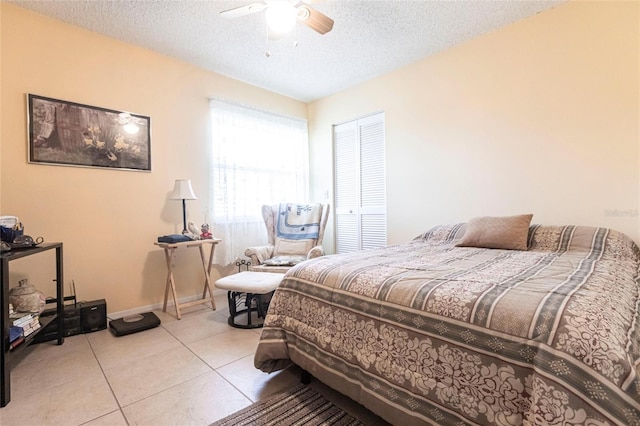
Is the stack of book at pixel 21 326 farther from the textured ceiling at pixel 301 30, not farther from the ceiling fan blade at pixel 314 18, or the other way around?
the ceiling fan blade at pixel 314 18

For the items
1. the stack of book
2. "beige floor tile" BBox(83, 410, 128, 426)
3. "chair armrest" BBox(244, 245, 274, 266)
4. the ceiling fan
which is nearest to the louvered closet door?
"chair armrest" BBox(244, 245, 274, 266)

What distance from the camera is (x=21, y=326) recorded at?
5.89 feet

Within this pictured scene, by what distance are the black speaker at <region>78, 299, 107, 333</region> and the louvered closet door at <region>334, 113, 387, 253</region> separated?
107 inches

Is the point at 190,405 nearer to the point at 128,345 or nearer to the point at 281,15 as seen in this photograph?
the point at 128,345

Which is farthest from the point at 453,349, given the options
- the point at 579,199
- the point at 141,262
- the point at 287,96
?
the point at 287,96

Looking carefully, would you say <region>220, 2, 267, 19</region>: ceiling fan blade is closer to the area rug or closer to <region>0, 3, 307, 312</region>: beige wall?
<region>0, 3, 307, 312</region>: beige wall

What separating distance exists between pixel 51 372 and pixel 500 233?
10.3ft

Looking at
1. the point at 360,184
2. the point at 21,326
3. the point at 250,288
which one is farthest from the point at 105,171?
the point at 360,184

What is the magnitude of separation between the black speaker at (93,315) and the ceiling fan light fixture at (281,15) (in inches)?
101

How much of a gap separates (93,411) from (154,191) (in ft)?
6.59

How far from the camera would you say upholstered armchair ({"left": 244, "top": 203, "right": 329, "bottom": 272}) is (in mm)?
3292

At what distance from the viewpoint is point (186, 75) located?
3.17 meters

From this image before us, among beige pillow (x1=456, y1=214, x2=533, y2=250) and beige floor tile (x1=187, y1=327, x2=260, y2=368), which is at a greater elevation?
beige pillow (x1=456, y1=214, x2=533, y2=250)

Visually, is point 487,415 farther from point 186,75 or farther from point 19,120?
point 186,75
